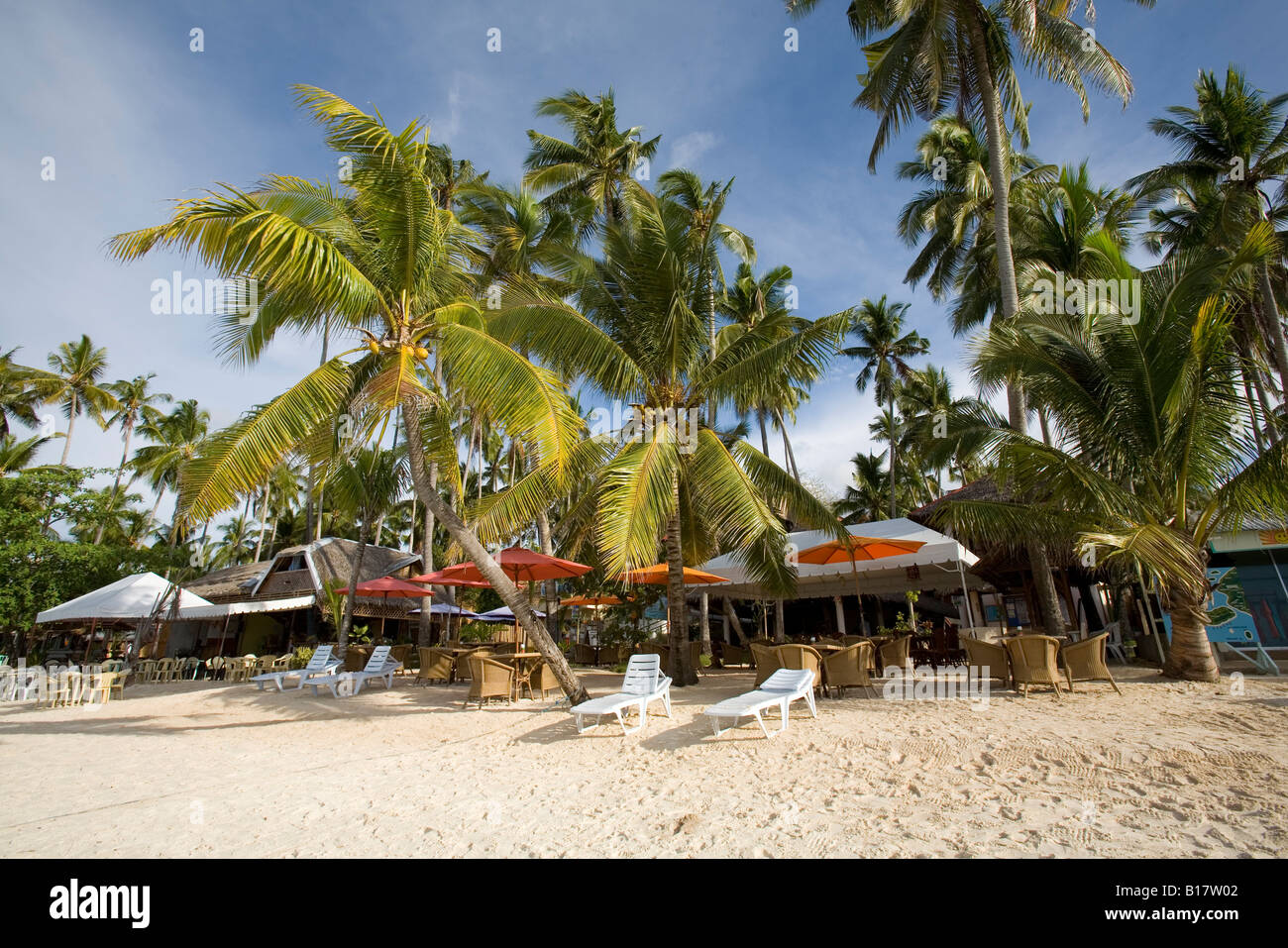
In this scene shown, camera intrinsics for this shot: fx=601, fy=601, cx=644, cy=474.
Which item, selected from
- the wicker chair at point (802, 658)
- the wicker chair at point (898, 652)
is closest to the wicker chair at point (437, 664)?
the wicker chair at point (802, 658)

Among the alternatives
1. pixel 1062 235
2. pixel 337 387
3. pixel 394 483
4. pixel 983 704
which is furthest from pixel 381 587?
pixel 1062 235

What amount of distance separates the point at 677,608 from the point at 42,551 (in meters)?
21.7

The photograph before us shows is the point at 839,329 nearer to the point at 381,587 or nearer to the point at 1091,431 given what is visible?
the point at 1091,431

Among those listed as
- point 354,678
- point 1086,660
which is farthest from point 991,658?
point 354,678

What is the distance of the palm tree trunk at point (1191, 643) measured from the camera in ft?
26.4

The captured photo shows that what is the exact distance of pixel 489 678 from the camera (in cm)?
958

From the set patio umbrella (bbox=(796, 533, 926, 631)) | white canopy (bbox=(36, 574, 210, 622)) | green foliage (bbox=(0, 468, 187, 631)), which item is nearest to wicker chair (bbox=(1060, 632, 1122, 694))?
patio umbrella (bbox=(796, 533, 926, 631))

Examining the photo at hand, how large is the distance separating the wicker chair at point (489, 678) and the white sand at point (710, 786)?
1158 millimetres

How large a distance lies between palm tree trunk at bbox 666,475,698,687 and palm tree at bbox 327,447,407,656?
405 inches

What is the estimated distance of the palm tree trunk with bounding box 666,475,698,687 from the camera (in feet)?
34.2

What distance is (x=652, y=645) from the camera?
1445cm

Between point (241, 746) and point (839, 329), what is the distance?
10.1m
